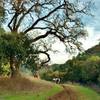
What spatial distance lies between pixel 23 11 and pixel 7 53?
497 cm

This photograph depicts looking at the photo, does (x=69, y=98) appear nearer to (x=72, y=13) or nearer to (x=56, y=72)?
(x=72, y=13)

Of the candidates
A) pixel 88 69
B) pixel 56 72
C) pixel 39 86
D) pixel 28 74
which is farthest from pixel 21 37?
pixel 56 72

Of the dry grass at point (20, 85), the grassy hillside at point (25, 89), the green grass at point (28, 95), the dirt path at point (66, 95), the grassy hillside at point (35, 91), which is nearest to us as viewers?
the green grass at point (28, 95)

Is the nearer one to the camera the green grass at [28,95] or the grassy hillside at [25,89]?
the green grass at [28,95]

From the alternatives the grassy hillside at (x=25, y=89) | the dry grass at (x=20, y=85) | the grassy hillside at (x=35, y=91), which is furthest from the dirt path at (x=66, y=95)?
the dry grass at (x=20, y=85)

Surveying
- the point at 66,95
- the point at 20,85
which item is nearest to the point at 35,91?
the point at 20,85

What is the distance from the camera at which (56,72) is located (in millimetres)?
80188

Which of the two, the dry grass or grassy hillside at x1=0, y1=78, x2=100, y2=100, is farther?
the dry grass

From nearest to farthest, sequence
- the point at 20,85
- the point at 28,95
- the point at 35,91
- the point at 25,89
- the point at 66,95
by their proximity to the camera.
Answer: the point at 28,95
the point at 66,95
the point at 35,91
the point at 25,89
the point at 20,85

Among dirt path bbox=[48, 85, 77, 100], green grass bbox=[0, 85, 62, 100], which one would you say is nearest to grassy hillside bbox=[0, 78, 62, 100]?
green grass bbox=[0, 85, 62, 100]

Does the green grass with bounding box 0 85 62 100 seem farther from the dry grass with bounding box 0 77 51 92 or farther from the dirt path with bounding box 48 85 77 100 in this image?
the dry grass with bounding box 0 77 51 92

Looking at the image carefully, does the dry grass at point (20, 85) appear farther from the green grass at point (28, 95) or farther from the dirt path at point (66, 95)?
the dirt path at point (66, 95)

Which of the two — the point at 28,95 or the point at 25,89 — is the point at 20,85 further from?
the point at 28,95

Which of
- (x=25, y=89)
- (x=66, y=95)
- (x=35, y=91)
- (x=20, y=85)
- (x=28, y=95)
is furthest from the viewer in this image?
(x=20, y=85)
